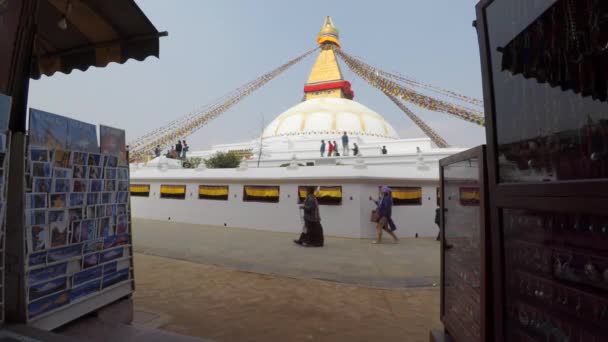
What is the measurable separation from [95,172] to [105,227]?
46 centimetres

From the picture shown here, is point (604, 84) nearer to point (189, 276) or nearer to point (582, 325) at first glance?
point (582, 325)

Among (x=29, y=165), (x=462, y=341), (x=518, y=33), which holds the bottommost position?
(x=462, y=341)

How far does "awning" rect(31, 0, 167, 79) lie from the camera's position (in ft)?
10.9

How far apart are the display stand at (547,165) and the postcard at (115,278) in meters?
2.78

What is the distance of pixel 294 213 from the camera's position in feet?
31.1

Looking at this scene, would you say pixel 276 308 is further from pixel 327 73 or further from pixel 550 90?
pixel 327 73

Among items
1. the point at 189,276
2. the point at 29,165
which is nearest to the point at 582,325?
the point at 29,165

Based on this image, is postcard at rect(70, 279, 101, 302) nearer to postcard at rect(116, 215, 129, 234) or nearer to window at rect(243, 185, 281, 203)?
postcard at rect(116, 215, 129, 234)

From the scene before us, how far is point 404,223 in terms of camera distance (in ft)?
29.1

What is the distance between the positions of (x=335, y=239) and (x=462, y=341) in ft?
21.3

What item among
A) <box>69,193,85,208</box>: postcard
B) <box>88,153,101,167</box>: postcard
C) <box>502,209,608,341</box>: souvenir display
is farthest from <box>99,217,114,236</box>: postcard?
<box>502,209,608,341</box>: souvenir display

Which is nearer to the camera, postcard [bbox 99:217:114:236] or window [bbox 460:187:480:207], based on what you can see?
window [bbox 460:187:480:207]

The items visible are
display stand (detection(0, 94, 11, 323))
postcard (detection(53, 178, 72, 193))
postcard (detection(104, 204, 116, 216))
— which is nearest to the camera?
display stand (detection(0, 94, 11, 323))

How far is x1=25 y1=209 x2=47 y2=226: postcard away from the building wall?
23.3 feet
